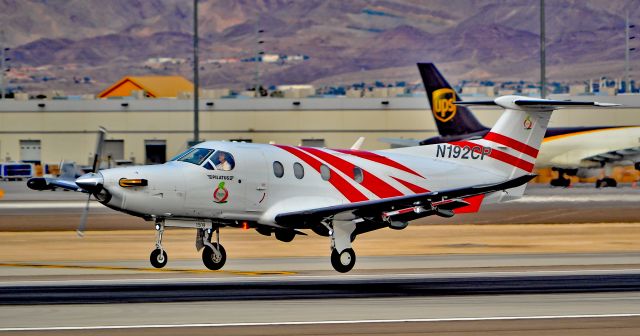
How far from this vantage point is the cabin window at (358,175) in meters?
33.3

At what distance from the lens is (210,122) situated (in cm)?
10569

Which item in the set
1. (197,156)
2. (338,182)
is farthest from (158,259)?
(338,182)

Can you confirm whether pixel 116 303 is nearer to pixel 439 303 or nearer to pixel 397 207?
pixel 439 303

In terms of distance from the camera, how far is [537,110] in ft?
113

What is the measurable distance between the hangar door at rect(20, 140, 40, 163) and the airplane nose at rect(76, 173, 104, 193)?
81356mm

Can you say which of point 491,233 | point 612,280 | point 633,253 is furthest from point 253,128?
point 612,280

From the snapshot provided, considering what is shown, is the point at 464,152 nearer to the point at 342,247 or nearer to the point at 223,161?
the point at 342,247

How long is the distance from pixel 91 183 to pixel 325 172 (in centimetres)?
662

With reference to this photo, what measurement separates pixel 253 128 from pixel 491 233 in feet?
200

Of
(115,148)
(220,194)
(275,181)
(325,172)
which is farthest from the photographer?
(115,148)

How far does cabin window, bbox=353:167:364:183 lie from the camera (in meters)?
33.3

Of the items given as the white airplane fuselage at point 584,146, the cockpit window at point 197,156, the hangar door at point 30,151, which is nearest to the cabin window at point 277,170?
the cockpit window at point 197,156

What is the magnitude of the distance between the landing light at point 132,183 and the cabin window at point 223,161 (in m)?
2.06

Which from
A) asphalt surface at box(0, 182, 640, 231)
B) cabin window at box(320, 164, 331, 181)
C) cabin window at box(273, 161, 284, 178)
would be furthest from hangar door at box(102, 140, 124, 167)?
cabin window at box(273, 161, 284, 178)
